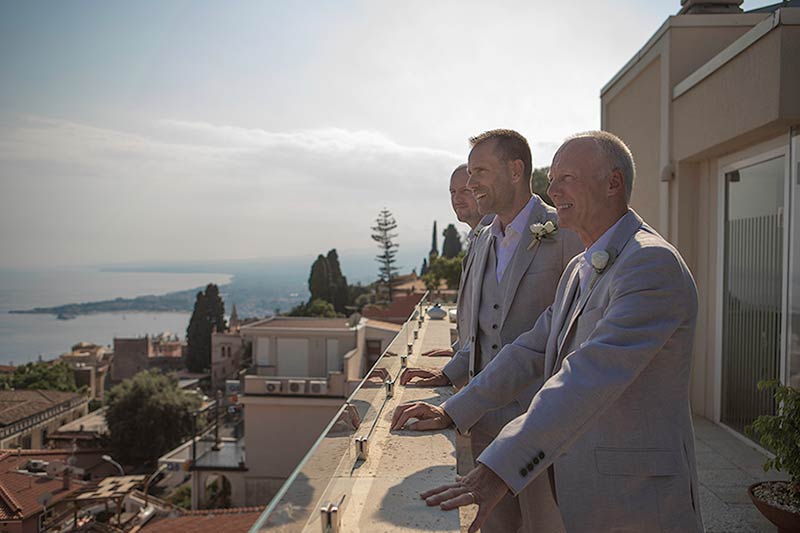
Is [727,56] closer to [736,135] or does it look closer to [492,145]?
[736,135]

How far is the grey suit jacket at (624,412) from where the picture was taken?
50.4 inches

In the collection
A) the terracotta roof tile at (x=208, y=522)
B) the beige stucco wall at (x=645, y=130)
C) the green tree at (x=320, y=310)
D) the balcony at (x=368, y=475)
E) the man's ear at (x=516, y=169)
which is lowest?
the terracotta roof tile at (x=208, y=522)

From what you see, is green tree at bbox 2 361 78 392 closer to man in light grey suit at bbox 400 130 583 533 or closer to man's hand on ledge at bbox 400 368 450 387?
man's hand on ledge at bbox 400 368 450 387

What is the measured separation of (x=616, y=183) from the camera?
1.61 m

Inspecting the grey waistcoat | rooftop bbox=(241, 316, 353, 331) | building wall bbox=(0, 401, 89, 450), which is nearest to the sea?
building wall bbox=(0, 401, 89, 450)

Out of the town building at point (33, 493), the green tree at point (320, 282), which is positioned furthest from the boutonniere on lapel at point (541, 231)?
the green tree at point (320, 282)

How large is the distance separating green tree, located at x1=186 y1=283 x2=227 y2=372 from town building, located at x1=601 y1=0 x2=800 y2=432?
64.8m

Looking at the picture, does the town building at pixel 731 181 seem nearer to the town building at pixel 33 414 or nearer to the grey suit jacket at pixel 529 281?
the grey suit jacket at pixel 529 281

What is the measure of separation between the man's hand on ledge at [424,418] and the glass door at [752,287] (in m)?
4.65

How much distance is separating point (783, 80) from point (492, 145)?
3771 millimetres

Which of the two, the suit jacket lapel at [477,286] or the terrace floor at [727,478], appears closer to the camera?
the suit jacket lapel at [477,286]

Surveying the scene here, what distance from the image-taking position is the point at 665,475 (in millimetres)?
1396

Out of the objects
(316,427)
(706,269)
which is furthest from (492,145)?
(316,427)

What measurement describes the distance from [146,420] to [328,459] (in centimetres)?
4422
